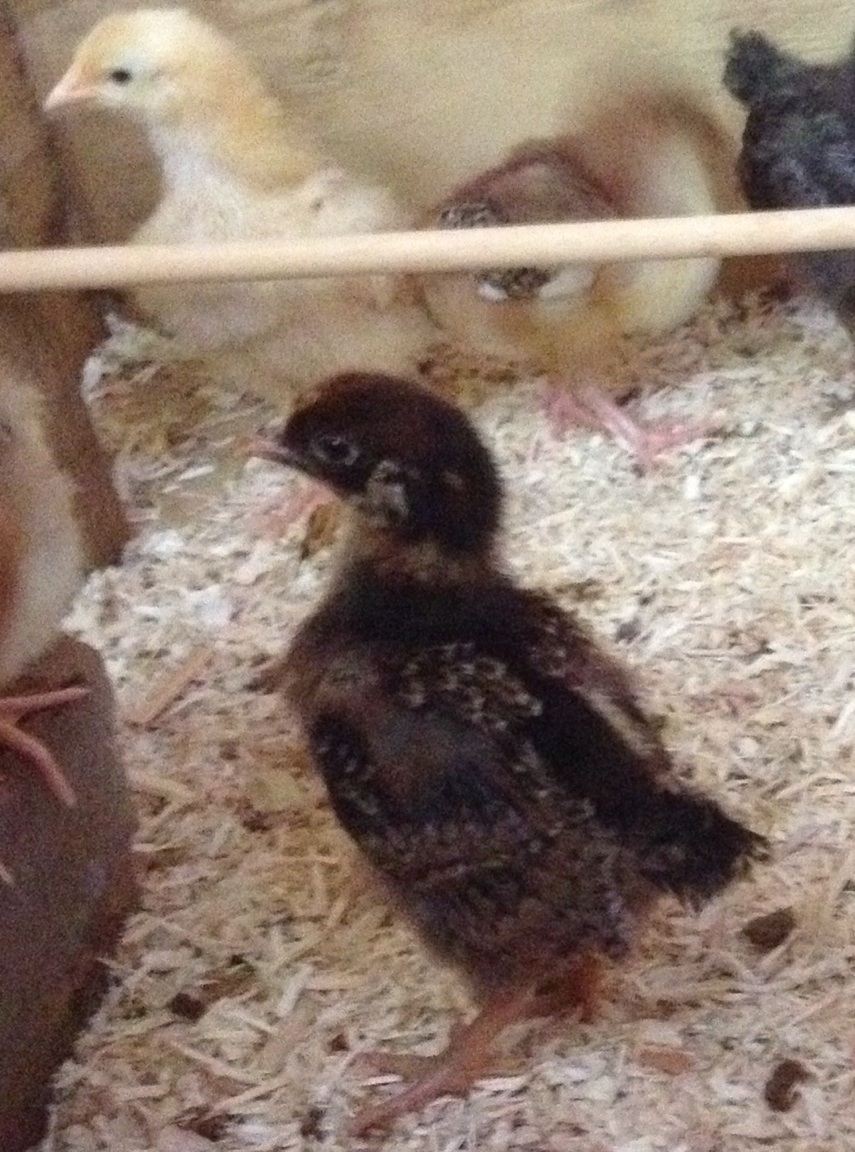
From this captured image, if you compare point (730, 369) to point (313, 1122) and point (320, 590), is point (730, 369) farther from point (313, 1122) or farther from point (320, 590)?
point (313, 1122)

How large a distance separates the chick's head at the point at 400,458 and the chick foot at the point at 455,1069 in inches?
17.8

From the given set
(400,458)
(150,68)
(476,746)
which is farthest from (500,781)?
(150,68)

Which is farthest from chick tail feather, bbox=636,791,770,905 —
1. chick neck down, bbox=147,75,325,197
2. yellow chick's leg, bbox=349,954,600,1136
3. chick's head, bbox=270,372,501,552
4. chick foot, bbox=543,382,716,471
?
chick neck down, bbox=147,75,325,197

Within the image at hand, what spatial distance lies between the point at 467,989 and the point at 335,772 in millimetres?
290

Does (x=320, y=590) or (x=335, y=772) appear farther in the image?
(x=320, y=590)

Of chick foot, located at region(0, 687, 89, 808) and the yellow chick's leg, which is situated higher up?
chick foot, located at region(0, 687, 89, 808)

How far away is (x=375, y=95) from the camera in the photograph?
92.2 inches

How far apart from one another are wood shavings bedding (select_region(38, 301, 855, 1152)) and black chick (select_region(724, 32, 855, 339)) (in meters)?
0.21

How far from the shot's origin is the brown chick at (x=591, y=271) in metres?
2.07

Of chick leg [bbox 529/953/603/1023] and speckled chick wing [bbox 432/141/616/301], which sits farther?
speckled chick wing [bbox 432/141/616/301]

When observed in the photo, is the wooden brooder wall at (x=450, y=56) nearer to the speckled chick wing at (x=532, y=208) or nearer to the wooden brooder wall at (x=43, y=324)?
the wooden brooder wall at (x=43, y=324)

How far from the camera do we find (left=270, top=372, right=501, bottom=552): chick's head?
52.2 inches

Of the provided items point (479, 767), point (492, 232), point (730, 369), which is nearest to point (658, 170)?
point (730, 369)

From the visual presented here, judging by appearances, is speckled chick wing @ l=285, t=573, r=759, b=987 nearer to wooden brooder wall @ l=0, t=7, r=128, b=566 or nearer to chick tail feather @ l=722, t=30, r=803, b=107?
wooden brooder wall @ l=0, t=7, r=128, b=566
